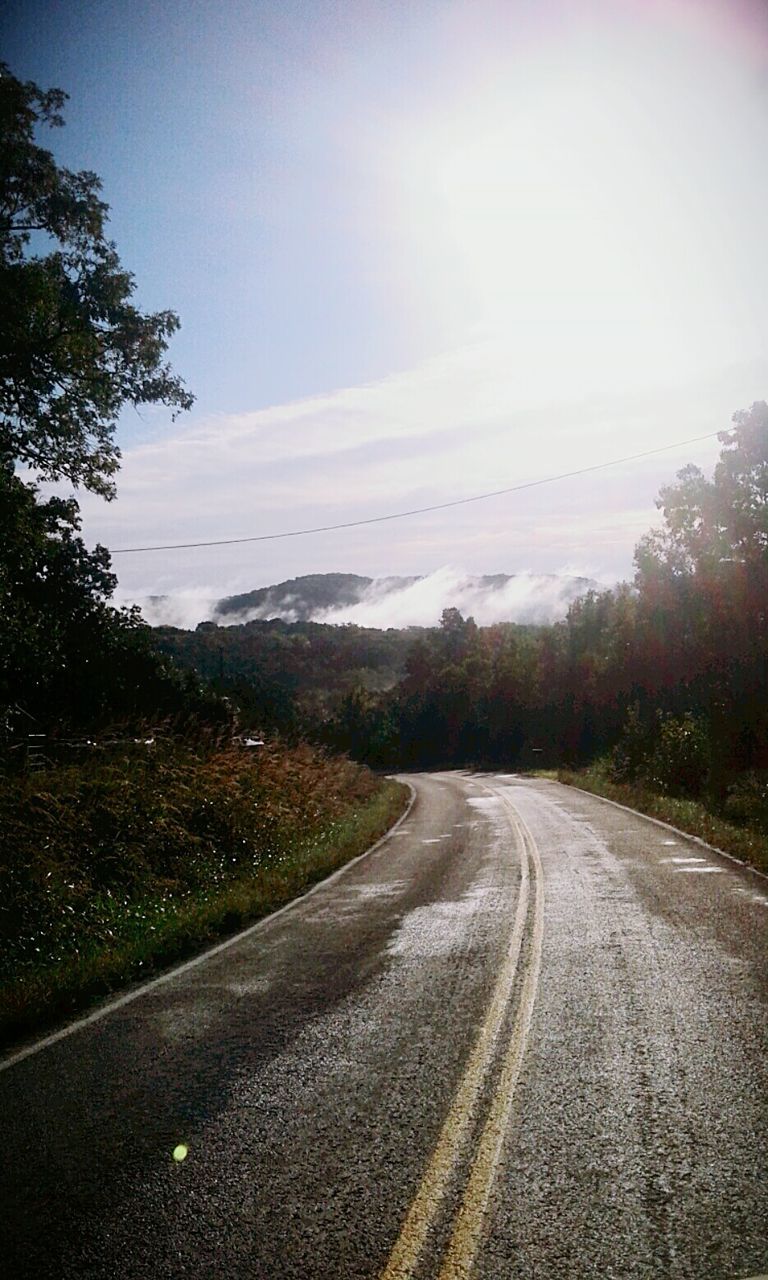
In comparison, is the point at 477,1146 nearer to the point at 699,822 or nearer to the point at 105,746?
the point at 105,746

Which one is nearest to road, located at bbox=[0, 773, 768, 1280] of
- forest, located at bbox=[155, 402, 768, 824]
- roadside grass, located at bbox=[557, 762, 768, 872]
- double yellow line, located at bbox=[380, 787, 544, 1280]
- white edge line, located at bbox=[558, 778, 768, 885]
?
double yellow line, located at bbox=[380, 787, 544, 1280]

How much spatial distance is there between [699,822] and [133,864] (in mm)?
12781

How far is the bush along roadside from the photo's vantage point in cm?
905

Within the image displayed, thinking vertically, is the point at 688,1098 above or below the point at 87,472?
below

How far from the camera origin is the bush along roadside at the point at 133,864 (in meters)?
9.05

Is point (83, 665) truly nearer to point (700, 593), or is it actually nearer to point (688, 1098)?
point (688, 1098)

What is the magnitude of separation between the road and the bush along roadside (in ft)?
2.47

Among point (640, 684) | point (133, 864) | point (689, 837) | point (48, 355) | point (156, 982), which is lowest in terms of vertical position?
point (689, 837)

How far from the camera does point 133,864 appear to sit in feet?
41.9

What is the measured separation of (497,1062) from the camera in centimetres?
598

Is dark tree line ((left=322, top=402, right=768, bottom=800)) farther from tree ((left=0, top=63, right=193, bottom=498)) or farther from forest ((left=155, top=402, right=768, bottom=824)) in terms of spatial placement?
tree ((left=0, top=63, right=193, bottom=498))

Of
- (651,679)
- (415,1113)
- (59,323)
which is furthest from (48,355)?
(651,679)

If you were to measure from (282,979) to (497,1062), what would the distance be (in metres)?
3.01

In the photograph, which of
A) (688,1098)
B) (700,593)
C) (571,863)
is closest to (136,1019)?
(688,1098)
